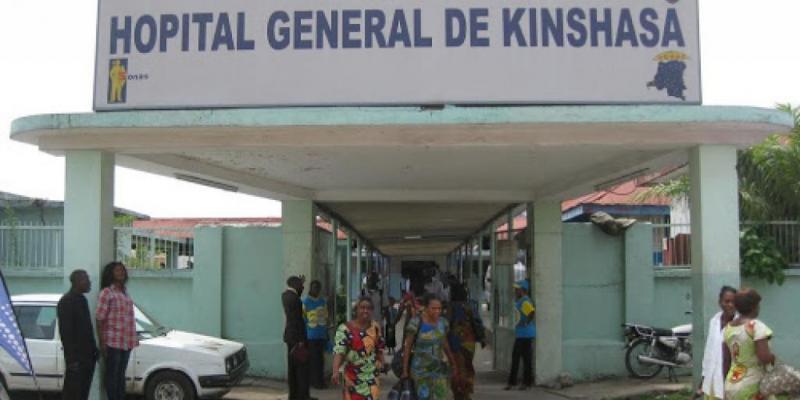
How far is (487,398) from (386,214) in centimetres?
598

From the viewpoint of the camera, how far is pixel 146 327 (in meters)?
10.6

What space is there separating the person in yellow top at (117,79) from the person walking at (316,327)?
4872mm

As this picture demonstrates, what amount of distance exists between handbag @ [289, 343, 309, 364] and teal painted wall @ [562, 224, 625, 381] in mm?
4130

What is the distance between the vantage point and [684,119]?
709cm

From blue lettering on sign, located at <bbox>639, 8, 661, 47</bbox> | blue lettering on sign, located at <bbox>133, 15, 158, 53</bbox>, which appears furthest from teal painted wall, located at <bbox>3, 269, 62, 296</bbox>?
blue lettering on sign, located at <bbox>639, 8, 661, 47</bbox>

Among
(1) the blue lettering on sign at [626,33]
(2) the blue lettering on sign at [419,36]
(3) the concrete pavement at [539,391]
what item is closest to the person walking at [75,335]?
(2) the blue lettering on sign at [419,36]

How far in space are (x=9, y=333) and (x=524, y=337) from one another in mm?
7388

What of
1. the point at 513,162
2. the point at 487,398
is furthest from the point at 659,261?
the point at 513,162

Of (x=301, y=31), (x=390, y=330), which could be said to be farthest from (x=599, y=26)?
(x=390, y=330)

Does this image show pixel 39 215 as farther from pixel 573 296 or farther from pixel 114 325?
pixel 573 296

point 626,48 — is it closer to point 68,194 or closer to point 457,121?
point 457,121

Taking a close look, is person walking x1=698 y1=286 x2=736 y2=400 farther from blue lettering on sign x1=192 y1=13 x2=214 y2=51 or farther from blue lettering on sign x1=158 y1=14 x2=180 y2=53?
blue lettering on sign x1=158 y1=14 x2=180 y2=53

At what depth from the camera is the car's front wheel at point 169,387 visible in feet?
32.9

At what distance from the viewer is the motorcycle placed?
472 inches
